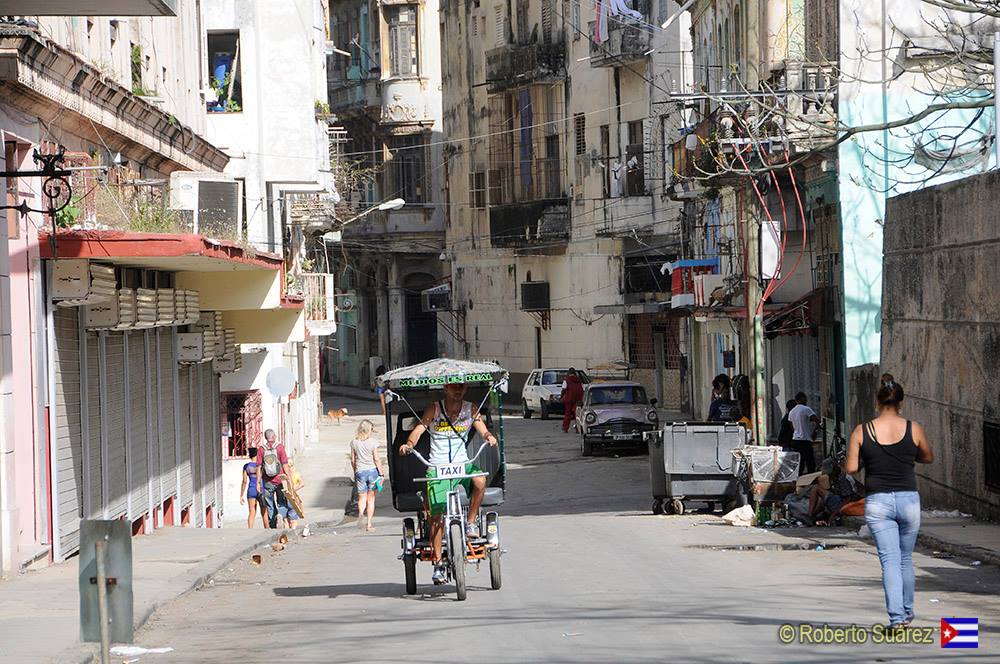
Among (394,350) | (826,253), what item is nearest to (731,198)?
(826,253)

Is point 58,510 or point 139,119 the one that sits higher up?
point 139,119

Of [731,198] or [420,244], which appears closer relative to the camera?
[731,198]

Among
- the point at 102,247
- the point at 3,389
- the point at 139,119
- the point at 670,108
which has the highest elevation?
the point at 670,108

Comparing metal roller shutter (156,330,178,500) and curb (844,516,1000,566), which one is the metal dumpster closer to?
curb (844,516,1000,566)

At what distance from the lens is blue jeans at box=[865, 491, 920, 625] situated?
10344 millimetres

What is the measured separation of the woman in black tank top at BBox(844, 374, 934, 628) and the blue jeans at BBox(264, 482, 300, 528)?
15.2 metres

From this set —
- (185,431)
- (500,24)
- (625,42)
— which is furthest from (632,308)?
(185,431)

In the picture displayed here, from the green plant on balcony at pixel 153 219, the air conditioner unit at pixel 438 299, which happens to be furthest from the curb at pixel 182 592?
the air conditioner unit at pixel 438 299

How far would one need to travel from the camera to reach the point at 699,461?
2389 cm

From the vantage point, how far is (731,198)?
132ft

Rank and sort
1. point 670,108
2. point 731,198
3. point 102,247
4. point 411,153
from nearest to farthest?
point 102,247, point 731,198, point 670,108, point 411,153

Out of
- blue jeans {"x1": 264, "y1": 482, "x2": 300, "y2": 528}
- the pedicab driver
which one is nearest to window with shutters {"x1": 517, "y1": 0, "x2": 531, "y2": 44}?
blue jeans {"x1": 264, "y1": 482, "x2": 300, "y2": 528}

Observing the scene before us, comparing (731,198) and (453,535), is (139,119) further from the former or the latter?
(731,198)

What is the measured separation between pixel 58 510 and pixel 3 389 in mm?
2184
